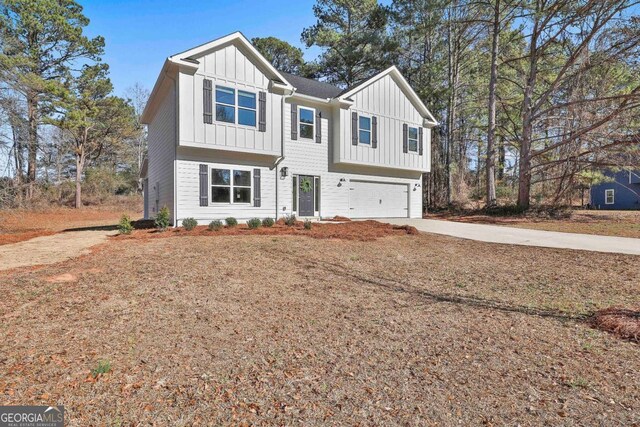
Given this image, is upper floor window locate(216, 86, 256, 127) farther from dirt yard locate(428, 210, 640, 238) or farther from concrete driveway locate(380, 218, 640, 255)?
dirt yard locate(428, 210, 640, 238)

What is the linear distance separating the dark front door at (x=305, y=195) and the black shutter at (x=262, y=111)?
8.86ft

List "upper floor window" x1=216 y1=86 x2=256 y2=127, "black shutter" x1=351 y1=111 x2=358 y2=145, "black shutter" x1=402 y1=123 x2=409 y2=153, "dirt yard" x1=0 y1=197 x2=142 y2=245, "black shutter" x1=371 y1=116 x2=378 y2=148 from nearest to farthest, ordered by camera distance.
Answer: "upper floor window" x1=216 y1=86 x2=256 y2=127
"dirt yard" x1=0 y1=197 x2=142 y2=245
"black shutter" x1=351 y1=111 x2=358 y2=145
"black shutter" x1=371 y1=116 x2=378 y2=148
"black shutter" x1=402 y1=123 x2=409 y2=153

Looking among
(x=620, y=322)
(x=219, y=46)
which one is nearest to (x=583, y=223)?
(x=620, y=322)

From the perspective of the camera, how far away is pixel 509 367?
2766 mm

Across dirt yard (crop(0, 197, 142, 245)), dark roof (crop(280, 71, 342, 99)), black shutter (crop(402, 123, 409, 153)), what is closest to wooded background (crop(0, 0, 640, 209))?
dirt yard (crop(0, 197, 142, 245))

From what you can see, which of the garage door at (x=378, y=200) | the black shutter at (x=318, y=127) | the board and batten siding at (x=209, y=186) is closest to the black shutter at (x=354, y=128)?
the black shutter at (x=318, y=127)

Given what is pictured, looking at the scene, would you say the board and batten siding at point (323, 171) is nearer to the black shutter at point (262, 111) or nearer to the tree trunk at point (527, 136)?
the black shutter at point (262, 111)

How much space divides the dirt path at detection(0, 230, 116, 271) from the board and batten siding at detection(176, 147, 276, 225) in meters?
2.80

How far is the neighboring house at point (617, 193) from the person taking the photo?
85.3 feet

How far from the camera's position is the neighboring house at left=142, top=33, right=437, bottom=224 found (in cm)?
1119

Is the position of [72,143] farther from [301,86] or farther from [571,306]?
→ [571,306]

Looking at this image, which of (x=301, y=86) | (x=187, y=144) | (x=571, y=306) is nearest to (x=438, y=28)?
(x=301, y=86)

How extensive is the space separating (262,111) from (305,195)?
383cm

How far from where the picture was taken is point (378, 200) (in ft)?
54.3
